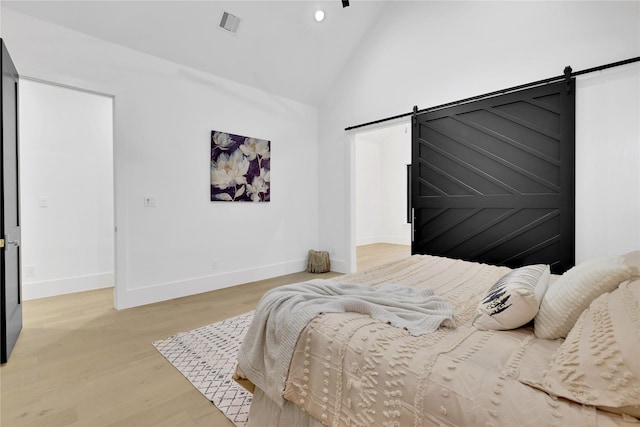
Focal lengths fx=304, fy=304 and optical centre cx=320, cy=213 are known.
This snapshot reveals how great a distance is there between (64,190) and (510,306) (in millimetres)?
4864

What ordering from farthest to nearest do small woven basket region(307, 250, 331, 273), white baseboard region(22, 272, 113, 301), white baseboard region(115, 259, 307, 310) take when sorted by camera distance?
small woven basket region(307, 250, 331, 273), white baseboard region(22, 272, 113, 301), white baseboard region(115, 259, 307, 310)

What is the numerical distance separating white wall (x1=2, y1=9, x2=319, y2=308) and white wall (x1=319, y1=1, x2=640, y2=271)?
0.83m

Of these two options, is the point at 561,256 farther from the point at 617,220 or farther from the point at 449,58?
the point at 449,58

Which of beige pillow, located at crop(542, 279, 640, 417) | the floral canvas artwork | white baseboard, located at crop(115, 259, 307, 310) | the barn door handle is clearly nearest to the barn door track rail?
the floral canvas artwork

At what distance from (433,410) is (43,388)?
7.54 ft

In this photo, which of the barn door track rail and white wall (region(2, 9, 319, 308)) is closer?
the barn door track rail

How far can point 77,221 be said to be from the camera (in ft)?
13.0

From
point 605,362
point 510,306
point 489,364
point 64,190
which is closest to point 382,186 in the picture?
point 64,190

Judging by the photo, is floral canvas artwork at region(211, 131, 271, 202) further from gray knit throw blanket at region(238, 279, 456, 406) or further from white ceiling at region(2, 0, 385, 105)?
gray knit throw blanket at region(238, 279, 456, 406)

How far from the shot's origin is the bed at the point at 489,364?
80 cm

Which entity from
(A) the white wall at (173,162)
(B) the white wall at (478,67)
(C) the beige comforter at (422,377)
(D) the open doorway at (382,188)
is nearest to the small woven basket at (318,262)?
(B) the white wall at (478,67)

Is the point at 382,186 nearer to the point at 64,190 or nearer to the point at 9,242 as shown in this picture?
the point at 64,190

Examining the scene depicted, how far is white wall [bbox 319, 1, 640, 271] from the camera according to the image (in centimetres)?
260

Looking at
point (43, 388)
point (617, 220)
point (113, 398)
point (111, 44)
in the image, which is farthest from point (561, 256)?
point (111, 44)
